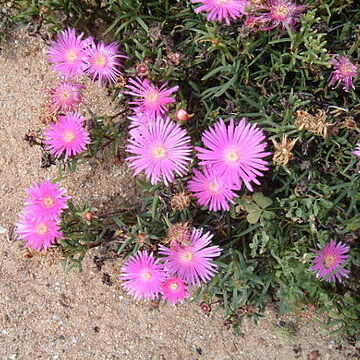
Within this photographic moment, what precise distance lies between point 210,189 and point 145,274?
1.09ft

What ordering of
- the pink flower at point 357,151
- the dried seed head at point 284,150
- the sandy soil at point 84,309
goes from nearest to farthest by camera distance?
the dried seed head at point 284,150
the pink flower at point 357,151
the sandy soil at point 84,309

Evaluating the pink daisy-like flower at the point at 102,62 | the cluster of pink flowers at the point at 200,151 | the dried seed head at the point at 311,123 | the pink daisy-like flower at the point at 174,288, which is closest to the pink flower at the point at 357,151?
the dried seed head at the point at 311,123

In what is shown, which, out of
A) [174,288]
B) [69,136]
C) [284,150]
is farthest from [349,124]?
[69,136]

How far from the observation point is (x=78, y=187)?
212cm

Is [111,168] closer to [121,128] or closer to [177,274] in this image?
[121,128]

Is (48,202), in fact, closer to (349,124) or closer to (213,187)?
(213,187)

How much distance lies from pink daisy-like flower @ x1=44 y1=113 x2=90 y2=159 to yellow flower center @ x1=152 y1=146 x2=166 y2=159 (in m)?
0.22

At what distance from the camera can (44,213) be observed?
1648mm

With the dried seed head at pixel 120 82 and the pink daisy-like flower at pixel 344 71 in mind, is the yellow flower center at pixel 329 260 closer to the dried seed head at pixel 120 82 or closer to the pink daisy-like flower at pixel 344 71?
the pink daisy-like flower at pixel 344 71

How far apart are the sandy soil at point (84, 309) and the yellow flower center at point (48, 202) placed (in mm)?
459

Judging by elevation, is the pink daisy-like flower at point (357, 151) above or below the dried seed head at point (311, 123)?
above

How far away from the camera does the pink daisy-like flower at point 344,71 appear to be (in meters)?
1.68

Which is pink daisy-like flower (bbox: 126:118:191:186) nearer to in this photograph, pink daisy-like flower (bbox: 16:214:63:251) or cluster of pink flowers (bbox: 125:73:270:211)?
cluster of pink flowers (bbox: 125:73:270:211)

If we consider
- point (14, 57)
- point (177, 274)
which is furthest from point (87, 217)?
point (14, 57)
